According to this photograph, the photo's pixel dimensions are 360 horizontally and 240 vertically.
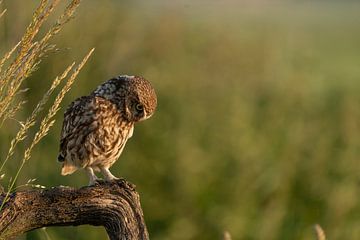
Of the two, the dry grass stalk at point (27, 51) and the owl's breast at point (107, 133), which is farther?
the owl's breast at point (107, 133)

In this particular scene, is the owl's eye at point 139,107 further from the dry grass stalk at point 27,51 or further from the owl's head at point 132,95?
the dry grass stalk at point 27,51

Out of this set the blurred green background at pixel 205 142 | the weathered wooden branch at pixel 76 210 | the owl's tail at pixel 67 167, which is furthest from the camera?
the blurred green background at pixel 205 142

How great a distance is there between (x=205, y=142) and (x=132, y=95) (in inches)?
162

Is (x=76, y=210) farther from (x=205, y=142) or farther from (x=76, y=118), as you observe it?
(x=205, y=142)

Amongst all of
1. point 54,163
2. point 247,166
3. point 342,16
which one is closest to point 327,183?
point 247,166

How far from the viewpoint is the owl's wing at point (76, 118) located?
190 inches

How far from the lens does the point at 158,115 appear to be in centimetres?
826

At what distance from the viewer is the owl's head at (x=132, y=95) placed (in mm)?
4512

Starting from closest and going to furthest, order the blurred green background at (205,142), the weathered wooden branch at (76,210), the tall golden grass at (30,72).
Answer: the tall golden grass at (30,72) → the weathered wooden branch at (76,210) → the blurred green background at (205,142)

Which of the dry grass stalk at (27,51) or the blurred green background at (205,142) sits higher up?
the dry grass stalk at (27,51)

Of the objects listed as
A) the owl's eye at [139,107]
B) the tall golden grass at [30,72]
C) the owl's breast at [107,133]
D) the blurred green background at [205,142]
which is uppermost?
the tall golden grass at [30,72]

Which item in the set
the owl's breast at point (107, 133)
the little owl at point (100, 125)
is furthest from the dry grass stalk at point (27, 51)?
the owl's breast at point (107, 133)

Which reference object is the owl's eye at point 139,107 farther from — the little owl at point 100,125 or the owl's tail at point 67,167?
the owl's tail at point 67,167

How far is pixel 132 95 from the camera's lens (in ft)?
15.0
